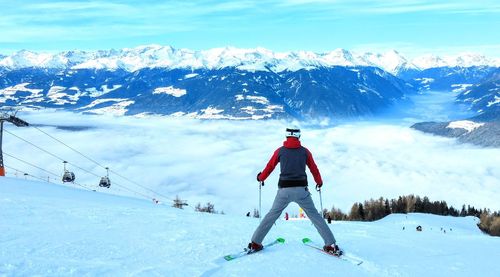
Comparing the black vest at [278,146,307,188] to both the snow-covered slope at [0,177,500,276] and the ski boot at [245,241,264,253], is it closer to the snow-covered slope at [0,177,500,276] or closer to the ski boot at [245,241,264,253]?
the ski boot at [245,241,264,253]

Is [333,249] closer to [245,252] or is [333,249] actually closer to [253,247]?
[253,247]

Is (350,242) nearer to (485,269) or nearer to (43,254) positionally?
(485,269)

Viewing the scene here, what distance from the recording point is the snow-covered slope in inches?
325

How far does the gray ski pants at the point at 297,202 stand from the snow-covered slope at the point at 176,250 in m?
0.46

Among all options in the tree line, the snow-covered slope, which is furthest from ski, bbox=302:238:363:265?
the tree line

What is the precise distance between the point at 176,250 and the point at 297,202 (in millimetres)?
2806

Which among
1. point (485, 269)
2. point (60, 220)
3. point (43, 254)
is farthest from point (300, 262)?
point (60, 220)

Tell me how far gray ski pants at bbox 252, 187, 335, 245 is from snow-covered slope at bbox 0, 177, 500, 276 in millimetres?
462

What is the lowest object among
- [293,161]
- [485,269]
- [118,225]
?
[485,269]

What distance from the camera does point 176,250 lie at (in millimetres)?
9742

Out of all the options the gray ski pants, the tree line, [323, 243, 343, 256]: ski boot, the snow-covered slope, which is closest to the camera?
the snow-covered slope

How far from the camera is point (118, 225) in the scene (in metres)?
12.2

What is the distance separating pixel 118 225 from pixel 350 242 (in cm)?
629

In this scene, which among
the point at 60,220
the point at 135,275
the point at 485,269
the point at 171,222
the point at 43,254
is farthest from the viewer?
the point at 171,222
